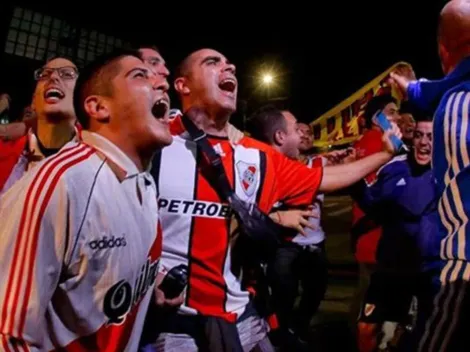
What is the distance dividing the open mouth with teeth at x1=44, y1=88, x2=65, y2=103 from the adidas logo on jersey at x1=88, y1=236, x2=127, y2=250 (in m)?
1.95

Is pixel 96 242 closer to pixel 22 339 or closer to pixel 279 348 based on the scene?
pixel 22 339

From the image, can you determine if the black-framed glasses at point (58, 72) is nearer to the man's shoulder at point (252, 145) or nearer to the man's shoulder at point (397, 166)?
the man's shoulder at point (252, 145)

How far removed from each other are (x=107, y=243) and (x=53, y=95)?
2.06 metres

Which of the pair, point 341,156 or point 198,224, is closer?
point 198,224

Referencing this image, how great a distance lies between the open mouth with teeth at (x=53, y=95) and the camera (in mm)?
3396

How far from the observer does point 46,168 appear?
1641 mm

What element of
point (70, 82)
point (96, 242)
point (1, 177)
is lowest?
point (96, 242)

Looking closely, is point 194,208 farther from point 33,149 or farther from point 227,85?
point 33,149

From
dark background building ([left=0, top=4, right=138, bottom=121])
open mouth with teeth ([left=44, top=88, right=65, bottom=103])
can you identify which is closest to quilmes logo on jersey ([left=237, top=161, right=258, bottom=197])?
open mouth with teeth ([left=44, top=88, right=65, bottom=103])

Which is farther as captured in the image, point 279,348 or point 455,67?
point 279,348

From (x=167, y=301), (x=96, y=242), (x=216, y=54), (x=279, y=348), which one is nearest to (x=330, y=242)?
(x=279, y=348)

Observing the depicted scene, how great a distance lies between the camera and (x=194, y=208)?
2.70 metres

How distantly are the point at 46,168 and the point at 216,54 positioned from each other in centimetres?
185

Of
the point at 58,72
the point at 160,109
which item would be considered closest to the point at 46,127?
the point at 58,72
